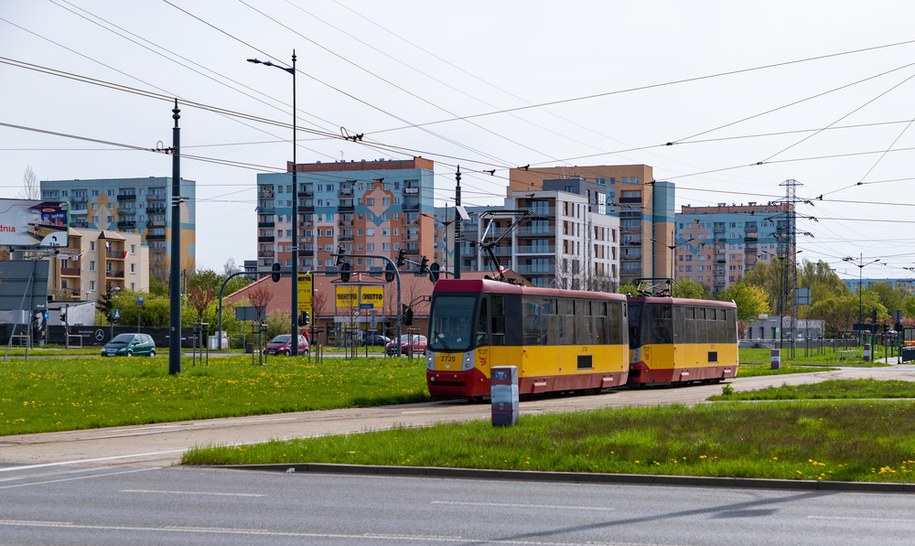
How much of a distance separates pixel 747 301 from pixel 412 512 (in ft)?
431

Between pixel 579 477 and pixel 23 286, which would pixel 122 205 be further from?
pixel 579 477

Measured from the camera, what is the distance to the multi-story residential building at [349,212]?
154375 mm

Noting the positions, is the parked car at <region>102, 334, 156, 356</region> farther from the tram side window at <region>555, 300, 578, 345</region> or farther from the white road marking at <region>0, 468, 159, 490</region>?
the white road marking at <region>0, 468, 159, 490</region>

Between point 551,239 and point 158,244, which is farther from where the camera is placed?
point 158,244

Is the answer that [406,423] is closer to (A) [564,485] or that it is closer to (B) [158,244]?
(A) [564,485]

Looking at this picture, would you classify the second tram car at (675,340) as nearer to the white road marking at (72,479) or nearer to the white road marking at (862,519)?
the white road marking at (72,479)

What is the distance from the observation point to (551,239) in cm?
13262

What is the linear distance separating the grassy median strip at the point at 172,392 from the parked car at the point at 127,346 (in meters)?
21.3

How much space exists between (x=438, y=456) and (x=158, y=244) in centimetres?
16134

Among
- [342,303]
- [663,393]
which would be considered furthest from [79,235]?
[663,393]

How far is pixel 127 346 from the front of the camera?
64.7 meters

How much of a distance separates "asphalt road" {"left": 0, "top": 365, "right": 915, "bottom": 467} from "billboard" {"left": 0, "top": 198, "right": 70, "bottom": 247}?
6199 cm

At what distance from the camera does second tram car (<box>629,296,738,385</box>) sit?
42.9m

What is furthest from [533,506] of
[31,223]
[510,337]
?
[31,223]
